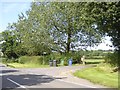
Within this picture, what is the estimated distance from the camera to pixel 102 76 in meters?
25.0

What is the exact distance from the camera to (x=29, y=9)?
2291 inches

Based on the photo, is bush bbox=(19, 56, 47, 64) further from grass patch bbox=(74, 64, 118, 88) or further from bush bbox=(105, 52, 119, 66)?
grass patch bbox=(74, 64, 118, 88)

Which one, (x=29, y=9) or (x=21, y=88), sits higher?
(x=29, y=9)

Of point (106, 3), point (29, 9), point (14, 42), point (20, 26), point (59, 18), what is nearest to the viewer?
point (106, 3)

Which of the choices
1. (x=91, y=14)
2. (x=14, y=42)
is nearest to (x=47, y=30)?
(x=91, y=14)

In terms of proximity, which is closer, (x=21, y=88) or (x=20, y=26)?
(x=21, y=88)

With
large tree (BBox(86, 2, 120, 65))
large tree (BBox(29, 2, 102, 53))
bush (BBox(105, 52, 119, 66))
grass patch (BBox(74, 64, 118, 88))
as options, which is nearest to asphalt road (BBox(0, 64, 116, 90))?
grass patch (BBox(74, 64, 118, 88))

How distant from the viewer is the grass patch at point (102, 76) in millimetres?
20953

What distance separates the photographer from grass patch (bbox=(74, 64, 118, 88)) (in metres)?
21.0

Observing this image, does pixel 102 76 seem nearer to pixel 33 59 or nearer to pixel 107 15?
pixel 107 15

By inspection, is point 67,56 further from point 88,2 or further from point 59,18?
point 88,2

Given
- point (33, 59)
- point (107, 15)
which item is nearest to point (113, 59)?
point (107, 15)

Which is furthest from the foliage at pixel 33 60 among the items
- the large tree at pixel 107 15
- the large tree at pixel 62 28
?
the large tree at pixel 107 15

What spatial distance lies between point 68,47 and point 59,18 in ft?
19.1
